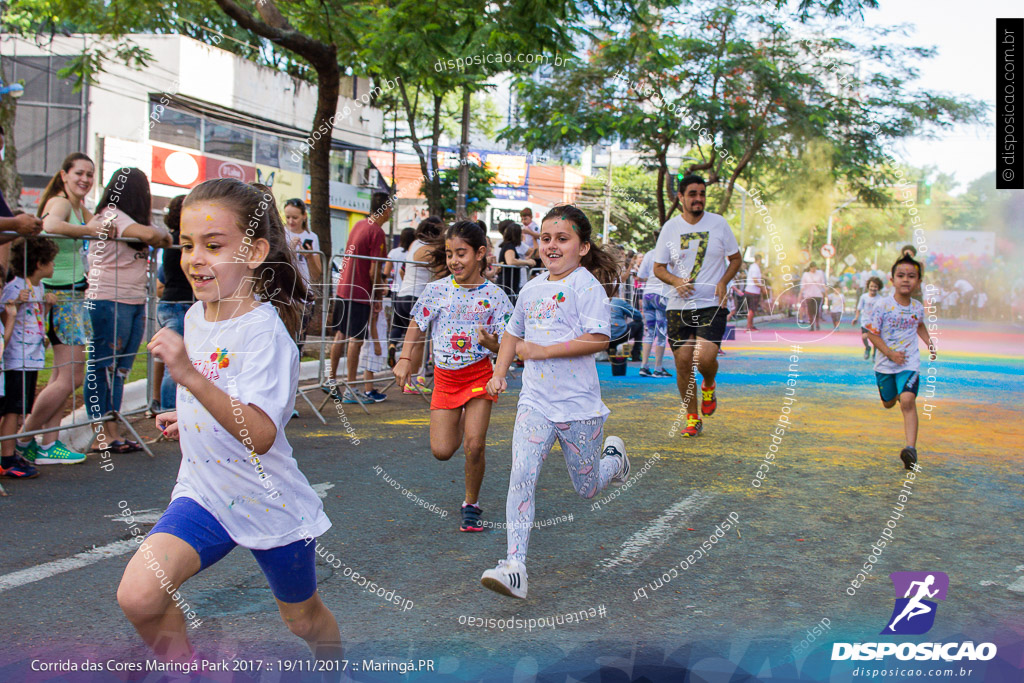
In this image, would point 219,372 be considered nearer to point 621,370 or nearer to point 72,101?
point 621,370

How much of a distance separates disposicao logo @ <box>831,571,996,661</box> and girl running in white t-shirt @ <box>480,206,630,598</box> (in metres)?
1.30

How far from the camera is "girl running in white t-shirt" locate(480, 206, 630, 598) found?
400cm

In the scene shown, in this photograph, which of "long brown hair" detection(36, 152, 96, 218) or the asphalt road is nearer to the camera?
the asphalt road

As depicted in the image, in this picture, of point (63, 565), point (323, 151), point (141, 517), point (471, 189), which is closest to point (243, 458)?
point (63, 565)

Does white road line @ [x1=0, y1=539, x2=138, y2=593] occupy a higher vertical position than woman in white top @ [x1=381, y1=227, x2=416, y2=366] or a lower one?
lower

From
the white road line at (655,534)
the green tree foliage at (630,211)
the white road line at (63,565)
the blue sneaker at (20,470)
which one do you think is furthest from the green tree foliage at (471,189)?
the white road line at (63,565)

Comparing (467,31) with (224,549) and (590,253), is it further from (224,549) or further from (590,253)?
(224,549)

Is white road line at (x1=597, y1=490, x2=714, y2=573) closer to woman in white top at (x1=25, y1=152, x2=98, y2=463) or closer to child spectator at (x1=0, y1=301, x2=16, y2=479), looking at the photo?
child spectator at (x1=0, y1=301, x2=16, y2=479)

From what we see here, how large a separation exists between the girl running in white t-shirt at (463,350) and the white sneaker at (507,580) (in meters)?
1.25

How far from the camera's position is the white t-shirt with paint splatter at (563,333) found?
4.14 metres

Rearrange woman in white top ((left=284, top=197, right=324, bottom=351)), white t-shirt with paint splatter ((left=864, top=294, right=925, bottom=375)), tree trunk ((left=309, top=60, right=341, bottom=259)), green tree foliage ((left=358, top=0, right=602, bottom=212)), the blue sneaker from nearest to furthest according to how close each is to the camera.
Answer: the blue sneaker
white t-shirt with paint splatter ((left=864, top=294, right=925, bottom=375))
woman in white top ((left=284, top=197, right=324, bottom=351))
green tree foliage ((left=358, top=0, right=602, bottom=212))
tree trunk ((left=309, top=60, right=341, bottom=259))

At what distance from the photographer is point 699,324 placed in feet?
26.4

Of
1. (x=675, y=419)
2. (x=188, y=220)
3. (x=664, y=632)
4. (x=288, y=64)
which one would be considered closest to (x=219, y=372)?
(x=188, y=220)

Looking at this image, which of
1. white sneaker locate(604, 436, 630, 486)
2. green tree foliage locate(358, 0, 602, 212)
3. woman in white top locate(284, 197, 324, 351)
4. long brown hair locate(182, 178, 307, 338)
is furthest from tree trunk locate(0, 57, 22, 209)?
long brown hair locate(182, 178, 307, 338)
